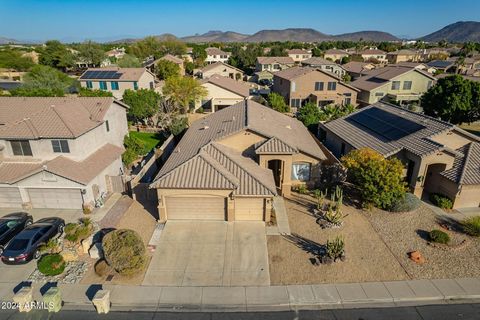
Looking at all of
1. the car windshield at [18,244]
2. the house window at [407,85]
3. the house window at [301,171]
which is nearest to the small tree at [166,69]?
the house window at [407,85]

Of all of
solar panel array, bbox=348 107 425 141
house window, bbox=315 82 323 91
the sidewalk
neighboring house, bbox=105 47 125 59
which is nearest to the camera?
the sidewalk

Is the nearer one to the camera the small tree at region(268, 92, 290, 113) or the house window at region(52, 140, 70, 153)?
the house window at region(52, 140, 70, 153)

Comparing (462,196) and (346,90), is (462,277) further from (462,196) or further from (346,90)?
(346,90)

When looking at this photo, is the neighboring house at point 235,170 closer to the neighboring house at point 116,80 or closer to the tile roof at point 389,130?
the tile roof at point 389,130

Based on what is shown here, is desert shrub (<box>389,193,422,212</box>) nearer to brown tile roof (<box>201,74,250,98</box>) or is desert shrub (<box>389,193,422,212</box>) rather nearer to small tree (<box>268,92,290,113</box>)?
small tree (<box>268,92,290,113</box>)

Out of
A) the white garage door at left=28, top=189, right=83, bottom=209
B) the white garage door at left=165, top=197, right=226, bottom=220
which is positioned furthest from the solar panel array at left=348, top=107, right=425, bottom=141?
the white garage door at left=28, top=189, right=83, bottom=209

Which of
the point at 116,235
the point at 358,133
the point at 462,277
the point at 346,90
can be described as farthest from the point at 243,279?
the point at 346,90
